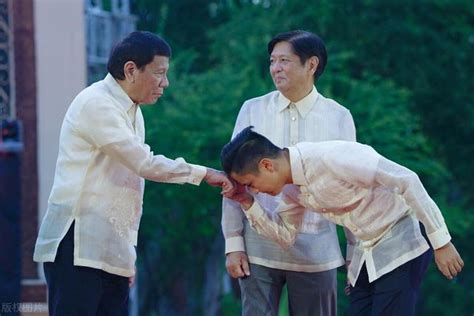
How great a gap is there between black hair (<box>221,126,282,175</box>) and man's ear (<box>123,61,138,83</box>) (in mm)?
532

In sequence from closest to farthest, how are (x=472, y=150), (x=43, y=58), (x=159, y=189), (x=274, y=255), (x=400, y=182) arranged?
(x=400, y=182), (x=274, y=255), (x=43, y=58), (x=159, y=189), (x=472, y=150)

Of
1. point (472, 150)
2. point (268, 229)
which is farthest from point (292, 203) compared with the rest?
point (472, 150)

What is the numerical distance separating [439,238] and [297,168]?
0.67 meters

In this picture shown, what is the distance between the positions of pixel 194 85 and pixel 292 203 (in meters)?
11.8

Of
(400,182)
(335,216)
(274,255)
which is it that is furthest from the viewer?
(274,255)

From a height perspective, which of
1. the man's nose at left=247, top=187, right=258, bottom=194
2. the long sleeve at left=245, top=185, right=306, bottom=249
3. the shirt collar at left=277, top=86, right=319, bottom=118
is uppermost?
the shirt collar at left=277, top=86, right=319, bottom=118

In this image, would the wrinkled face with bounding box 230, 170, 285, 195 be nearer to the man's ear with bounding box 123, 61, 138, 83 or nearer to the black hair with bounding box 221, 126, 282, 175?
the black hair with bounding box 221, 126, 282, 175

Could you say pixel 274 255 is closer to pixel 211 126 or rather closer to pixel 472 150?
pixel 211 126

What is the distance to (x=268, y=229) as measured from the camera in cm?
581

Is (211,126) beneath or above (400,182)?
beneath

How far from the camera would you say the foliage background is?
16641 millimetres

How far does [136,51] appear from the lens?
18.5ft

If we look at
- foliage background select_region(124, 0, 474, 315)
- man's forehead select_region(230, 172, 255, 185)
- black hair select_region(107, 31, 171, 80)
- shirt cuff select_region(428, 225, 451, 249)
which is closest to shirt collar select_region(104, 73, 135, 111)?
black hair select_region(107, 31, 171, 80)

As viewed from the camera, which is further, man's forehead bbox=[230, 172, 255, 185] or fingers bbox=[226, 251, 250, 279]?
fingers bbox=[226, 251, 250, 279]
